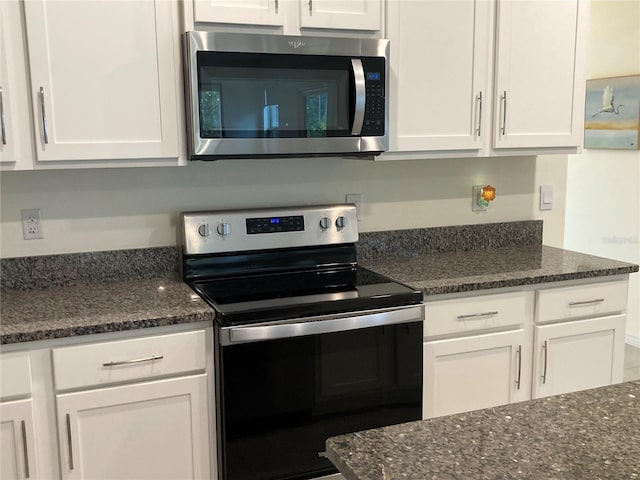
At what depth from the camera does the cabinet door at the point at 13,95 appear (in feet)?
6.52

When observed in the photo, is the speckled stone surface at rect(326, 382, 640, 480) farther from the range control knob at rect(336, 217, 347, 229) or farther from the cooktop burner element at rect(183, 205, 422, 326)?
the range control knob at rect(336, 217, 347, 229)

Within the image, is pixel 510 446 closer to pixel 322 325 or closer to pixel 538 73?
pixel 322 325

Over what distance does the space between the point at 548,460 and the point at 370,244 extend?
6.07ft

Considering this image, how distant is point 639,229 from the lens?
4277mm

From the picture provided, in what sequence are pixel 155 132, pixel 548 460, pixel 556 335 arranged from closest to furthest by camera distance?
pixel 548 460 < pixel 155 132 < pixel 556 335

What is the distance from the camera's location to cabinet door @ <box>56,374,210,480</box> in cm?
195

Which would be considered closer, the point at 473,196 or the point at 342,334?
the point at 342,334

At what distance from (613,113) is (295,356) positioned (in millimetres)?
3306

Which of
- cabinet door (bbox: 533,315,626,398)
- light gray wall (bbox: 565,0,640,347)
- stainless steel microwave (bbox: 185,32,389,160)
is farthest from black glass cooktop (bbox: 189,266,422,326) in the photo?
light gray wall (bbox: 565,0,640,347)

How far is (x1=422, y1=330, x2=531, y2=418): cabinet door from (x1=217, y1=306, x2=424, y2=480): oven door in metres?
0.12

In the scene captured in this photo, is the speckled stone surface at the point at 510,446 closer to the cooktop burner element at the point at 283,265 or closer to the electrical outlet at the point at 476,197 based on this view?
the cooktop burner element at the point at 283,265

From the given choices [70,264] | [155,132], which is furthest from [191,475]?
[155,132]

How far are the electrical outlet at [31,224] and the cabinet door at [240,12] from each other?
36.7 inches

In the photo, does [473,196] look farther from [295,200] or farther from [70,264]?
[70,264]
